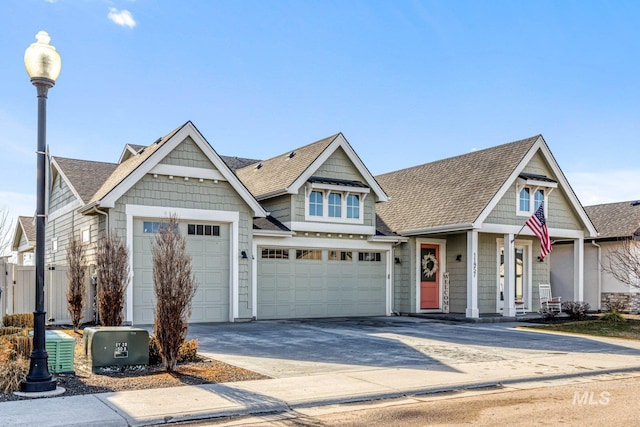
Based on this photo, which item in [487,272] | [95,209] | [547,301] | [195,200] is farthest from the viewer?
[547,301]

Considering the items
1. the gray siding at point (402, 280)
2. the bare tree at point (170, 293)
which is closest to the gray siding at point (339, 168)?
the gray siding at point (402, 280)

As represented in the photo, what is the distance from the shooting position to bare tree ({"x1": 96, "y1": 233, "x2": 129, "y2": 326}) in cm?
1497

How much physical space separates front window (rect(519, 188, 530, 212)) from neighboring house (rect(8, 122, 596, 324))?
7 centimetres

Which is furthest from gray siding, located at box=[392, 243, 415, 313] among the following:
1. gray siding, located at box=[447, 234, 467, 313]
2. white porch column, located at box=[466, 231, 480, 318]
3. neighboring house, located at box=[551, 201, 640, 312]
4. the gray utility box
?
the gray utility box

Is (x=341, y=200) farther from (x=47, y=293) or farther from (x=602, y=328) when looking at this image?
(x=47, y=293)

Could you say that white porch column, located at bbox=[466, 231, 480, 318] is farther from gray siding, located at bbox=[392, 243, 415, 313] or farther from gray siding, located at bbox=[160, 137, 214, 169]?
gray siding, located at bbox=[160, 137, 214, 169]

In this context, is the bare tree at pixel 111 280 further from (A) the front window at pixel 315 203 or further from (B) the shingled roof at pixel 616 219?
(B) the shingled roof at pixel 616 219

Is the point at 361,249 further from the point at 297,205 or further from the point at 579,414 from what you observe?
the point at 579,414

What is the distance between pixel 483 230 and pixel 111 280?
12.6 meters

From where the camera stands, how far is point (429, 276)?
24172mm

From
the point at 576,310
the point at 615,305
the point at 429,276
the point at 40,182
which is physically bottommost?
the point at 615,305

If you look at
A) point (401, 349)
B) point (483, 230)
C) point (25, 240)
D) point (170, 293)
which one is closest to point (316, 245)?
point (483, 230)

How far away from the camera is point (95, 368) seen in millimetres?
10664

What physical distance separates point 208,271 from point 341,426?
39.7ft
